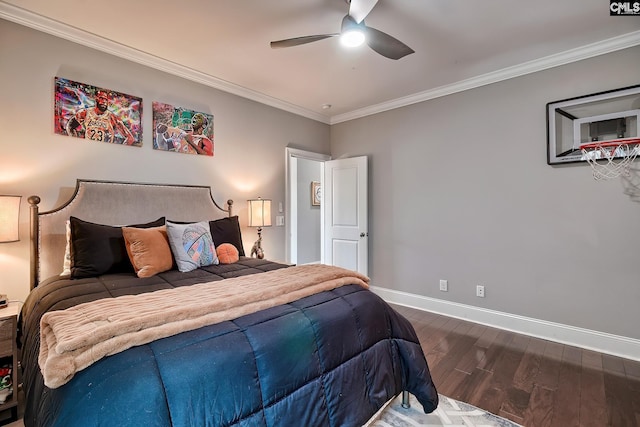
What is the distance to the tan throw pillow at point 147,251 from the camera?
7.05 feet

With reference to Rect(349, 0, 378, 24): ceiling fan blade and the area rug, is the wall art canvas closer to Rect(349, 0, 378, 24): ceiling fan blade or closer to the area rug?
Rect(349, 0, 378, 24): ceiling fan blade

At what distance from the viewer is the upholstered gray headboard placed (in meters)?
2.30

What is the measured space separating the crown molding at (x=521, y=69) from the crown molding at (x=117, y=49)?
155cm

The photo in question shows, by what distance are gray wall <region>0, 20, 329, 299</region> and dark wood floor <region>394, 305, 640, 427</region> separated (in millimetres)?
2388

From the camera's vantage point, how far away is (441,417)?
1872 millimetres

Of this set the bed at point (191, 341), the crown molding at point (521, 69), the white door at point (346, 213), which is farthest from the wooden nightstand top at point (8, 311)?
the crown molding at point (521, 69)

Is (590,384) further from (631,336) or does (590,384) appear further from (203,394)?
(203,394)

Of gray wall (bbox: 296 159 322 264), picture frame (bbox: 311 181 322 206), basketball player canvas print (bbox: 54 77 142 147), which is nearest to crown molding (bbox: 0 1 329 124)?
basketball player canvas print (bbox: 54 77 142 147)

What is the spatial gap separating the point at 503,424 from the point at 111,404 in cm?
203

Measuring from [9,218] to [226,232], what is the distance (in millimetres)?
1463

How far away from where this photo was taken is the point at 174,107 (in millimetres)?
3105

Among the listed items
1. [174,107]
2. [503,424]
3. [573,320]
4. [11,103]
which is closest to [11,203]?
[11,103]

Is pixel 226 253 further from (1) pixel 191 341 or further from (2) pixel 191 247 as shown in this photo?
(1) pixel 191 341

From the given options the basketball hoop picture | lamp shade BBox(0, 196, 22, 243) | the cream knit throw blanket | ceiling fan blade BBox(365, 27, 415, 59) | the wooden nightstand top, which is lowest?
the wooden nightstand top
